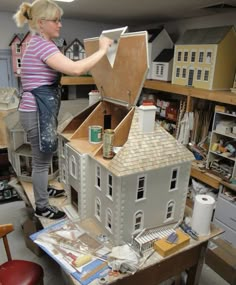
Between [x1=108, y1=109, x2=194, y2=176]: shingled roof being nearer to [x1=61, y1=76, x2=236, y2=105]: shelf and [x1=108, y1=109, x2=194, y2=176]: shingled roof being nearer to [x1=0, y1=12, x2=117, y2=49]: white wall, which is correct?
[x1=61, y1=76, x2=236, y2=105]: shelf

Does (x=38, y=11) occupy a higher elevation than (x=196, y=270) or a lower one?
higher

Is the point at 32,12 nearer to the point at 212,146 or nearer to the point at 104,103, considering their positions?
the point at 104,103

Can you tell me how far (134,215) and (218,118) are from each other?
4.71 feet

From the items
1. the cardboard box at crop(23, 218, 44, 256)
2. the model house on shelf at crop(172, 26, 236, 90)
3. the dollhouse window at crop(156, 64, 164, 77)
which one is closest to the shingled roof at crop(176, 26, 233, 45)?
the model house on shelf at crop(172, 26, 236, 90)

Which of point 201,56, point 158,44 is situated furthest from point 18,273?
point 158,44

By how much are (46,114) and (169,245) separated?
80 centimetres

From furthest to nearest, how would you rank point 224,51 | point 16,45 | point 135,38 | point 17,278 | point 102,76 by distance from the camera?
point 16,45, point 224,51, point 102,76, point 17,278, point 135,38

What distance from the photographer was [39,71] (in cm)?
115

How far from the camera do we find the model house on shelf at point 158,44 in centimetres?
269

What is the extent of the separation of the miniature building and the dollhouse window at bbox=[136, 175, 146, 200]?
1.86m

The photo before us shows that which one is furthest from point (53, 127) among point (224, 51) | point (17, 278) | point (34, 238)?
point (224, 51)

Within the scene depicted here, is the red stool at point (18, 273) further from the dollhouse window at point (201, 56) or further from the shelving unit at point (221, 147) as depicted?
the dollhouse window at point (201, 56)

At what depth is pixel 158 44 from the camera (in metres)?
2.75

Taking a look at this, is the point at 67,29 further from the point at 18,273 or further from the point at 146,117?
the point at 18,273
